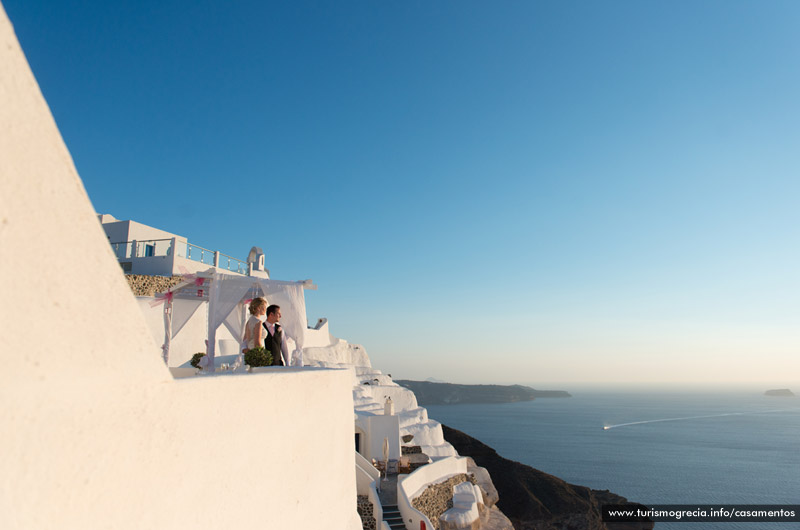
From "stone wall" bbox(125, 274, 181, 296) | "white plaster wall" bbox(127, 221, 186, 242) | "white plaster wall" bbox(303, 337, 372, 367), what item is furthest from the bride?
"white plaster wall" bbox(303, 337, 372, 367)

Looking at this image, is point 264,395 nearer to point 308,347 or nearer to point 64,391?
point 64,391

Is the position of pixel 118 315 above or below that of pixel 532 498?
above

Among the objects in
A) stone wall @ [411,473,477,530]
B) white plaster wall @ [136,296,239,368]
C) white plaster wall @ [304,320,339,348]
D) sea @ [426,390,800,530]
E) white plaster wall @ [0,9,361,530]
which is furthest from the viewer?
sea @ [426,390,800,530]

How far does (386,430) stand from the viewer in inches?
720

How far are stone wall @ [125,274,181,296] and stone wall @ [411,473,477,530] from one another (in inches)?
471

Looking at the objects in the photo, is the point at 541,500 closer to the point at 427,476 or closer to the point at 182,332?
the point at 427,476

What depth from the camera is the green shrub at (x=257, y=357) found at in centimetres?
576

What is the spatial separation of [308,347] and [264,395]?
85.5 feet

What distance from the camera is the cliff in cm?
3203

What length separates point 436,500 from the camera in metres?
16.9

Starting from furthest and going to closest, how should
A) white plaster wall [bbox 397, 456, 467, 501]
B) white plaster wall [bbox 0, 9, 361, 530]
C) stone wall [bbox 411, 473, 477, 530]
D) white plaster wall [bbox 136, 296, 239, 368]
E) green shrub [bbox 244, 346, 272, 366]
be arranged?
white plaster wall [bbox 136, 296, 239, 368] < stone wall [bbox 411, 473, 477, 530] < white plaster wall [bbox 397, 456, 467, 501] < green shrub [bbox 244, 346, 272, 366] < white plaster wall [bbox 0, 9, 361, 530]

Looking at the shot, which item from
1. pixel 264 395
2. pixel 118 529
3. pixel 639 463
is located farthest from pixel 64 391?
pixel 639 463

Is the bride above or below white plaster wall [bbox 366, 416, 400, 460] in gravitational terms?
above

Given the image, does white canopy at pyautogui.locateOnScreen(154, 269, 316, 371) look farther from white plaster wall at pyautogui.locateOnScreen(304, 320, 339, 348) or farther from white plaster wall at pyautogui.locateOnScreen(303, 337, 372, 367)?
white plaster wall at pyautogui.locateOnScreen(304, 320, 339, 348)
